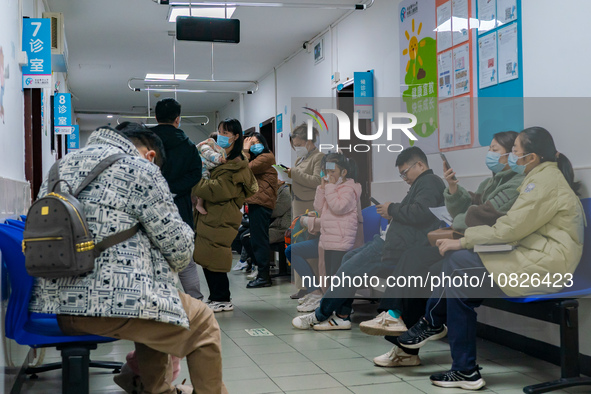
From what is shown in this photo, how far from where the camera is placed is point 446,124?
15.7 feet

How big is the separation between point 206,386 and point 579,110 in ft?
7.94

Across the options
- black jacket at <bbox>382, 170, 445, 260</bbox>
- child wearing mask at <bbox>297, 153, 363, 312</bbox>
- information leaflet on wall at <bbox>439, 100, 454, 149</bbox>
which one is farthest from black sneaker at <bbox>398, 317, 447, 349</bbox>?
information leaflet on wall at <bbox>439, 100, 454, 149</bbox>

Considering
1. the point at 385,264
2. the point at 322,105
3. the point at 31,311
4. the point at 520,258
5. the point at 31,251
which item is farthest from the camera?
the point at 322,105

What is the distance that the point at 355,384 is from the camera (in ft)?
10.3

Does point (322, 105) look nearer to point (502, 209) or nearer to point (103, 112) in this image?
point (502, 209)

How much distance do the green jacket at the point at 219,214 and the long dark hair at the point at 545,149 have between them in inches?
95.9

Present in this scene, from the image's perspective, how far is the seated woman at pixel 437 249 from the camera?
3.37 m

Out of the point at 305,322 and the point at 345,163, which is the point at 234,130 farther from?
the point at 305,322

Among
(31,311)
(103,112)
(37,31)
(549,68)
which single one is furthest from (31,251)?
(103,112)

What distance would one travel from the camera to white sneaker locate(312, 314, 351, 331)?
4.42 meters

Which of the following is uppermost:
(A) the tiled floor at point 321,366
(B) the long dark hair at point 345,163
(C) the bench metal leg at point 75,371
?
(B) the long dark hair at point 345,163

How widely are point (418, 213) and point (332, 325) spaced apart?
117cm

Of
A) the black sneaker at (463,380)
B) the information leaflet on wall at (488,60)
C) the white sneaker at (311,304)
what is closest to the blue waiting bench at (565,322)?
the black sneaker at (463,380)

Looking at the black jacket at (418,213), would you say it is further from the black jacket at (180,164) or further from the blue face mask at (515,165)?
the black jacket at (180,164)
